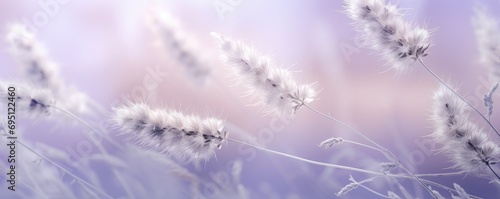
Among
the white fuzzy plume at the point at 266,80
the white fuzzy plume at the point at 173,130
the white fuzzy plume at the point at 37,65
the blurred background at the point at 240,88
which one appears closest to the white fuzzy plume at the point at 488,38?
the blurred background at the point at 240,88

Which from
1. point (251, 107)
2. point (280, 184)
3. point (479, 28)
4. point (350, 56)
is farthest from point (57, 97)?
point (479, 28)

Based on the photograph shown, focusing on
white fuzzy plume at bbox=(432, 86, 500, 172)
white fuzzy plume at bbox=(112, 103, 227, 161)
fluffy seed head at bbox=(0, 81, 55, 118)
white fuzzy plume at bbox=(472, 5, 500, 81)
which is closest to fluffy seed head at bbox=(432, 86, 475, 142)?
white fuzzy plume at bbox=(432, 86, 500, 172)

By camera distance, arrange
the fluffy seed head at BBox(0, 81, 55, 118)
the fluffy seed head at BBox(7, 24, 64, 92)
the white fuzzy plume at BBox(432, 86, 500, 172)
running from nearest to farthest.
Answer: the white fuzzy plume at BBox(432, 86, 500, 172) < the fluffy seed head at BBox(0, 81, 55, 118) < the fluffy seed head at BBox(7, 24, 64, 92)

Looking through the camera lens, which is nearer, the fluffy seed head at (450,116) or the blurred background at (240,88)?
the fluffy seed head at (450,116)

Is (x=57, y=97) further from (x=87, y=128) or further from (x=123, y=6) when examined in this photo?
(x=123, y=6)

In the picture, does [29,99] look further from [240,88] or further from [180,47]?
[240,88]

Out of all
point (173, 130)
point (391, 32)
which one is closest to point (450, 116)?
point (391, 32)

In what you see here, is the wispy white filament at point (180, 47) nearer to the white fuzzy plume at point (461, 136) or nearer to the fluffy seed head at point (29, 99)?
the fluffy seed head at point (29, 99)

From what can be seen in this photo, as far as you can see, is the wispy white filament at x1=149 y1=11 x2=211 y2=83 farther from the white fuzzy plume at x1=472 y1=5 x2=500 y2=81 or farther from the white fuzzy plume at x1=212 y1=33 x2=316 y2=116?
the white fuzzy plume at x1=472 y1=5 x2=500 y2=81
